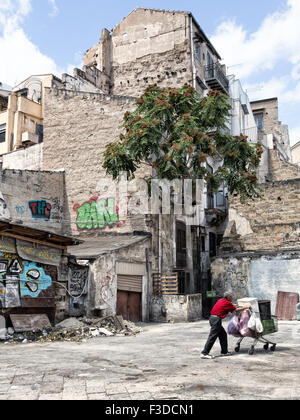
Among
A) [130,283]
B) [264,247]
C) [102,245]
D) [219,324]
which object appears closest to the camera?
[219,324]

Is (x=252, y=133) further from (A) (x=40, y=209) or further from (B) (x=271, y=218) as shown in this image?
(A) (x=40, y=209)

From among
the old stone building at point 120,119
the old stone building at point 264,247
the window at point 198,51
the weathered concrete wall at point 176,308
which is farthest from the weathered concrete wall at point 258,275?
the window at point 198,51

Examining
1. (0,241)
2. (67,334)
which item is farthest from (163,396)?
(0,241)

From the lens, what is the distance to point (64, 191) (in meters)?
21.8

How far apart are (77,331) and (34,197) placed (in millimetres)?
9797

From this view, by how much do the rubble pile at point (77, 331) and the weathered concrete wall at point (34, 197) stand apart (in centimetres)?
758

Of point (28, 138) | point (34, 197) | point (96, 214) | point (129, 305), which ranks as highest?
point (28, 138)

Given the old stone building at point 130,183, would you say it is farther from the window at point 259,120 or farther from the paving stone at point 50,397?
the paving stone at point 50,397

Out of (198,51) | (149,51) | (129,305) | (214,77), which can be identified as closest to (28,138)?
(149,51)

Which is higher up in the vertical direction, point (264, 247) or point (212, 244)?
point (212, 244)

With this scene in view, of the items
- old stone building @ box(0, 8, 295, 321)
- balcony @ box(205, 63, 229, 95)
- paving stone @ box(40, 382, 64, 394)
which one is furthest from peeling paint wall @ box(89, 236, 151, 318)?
balcony @ box(205, 63, 229, 95)

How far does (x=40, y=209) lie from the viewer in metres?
20.4
